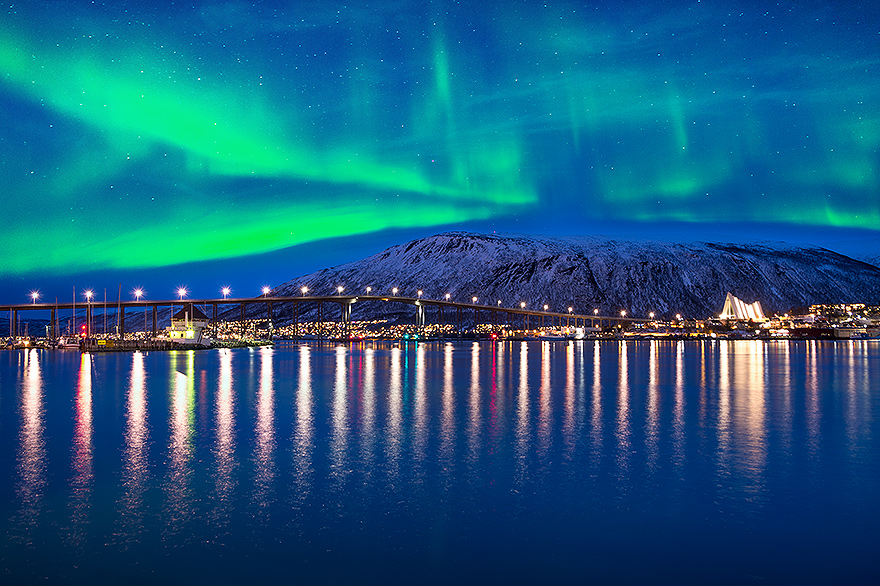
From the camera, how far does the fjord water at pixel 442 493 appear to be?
986cm

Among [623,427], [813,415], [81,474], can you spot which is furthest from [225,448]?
[813,415]

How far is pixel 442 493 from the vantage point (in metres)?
13.9

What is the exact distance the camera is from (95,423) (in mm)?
24219

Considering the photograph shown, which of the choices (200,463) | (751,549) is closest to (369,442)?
(200,463)

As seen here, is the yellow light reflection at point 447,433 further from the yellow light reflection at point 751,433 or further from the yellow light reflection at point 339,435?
the yellow light reflection at point 751,433

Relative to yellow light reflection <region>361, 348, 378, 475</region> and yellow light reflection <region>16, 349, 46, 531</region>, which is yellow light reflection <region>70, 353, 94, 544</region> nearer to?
yellow light reflection <region>16, 349, 46, 531</region>

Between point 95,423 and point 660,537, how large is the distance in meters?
20.5

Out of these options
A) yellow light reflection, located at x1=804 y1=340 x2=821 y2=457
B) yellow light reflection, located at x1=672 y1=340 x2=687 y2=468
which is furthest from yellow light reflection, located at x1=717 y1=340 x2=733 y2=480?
yellow light reflection, located at x1=804 y1=340 x2=821 y2=457

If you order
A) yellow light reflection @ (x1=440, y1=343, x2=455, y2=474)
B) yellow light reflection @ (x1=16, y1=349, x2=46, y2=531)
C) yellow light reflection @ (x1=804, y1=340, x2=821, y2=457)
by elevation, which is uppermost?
yellow light reflection @ (x1=16, y1=349, x2=46, y2=531)

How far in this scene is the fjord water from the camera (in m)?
9.86

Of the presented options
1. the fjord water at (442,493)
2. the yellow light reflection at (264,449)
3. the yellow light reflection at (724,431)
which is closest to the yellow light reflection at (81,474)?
the fjord water at (442,493)

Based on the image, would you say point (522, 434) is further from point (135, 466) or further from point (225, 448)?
point (135, 466)

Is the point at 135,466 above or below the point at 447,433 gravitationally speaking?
above

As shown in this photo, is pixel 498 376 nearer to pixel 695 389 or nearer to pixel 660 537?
pixel 695 389
